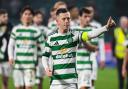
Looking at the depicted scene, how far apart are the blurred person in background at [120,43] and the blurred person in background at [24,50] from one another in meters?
4.95

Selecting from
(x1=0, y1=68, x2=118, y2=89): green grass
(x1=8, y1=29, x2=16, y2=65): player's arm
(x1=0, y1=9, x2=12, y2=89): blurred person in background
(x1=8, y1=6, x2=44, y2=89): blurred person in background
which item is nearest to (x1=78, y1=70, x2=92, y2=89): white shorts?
(x1=8, y1=6, x2=44, y2=89): blurred person in background

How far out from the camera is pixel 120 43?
792 inches

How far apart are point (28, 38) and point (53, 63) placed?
357cm

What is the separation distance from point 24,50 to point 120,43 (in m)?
6.14

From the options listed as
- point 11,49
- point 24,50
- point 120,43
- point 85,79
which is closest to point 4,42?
point 24,50

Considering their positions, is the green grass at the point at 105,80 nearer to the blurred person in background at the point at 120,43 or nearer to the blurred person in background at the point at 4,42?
the blurred person in background at the point at 120,43

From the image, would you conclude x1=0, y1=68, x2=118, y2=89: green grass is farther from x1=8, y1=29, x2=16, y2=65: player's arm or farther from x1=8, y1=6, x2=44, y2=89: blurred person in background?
x1=8, y1=29, x2=16, y2=65: player's arm

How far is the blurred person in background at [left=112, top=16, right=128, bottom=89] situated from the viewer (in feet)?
63.2

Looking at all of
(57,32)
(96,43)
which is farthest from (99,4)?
(57,32)

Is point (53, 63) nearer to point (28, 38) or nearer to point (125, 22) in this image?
point (28, 38)

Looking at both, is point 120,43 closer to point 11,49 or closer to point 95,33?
point 11,49

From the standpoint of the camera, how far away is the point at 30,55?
1464 cm

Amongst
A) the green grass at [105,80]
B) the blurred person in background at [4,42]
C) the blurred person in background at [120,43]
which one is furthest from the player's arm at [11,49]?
the green grass at [105,80]

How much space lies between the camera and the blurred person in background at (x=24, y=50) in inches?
571
